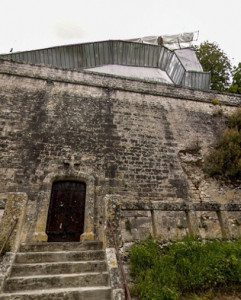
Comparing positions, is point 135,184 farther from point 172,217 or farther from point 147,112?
point 147,112

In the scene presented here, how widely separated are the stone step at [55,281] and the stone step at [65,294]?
13 cm

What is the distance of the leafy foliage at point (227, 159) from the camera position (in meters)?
7.74

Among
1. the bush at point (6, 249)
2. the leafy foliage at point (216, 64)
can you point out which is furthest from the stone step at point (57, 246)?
the leafy foliage at point (216, 64)

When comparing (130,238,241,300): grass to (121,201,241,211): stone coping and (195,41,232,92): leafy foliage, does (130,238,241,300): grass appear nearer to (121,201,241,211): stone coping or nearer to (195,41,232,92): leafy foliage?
(121,201,241,211): stone coping

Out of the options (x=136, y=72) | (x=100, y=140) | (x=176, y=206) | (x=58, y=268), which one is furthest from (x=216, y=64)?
(x=58, y=268)

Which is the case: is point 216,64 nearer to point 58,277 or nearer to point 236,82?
point 236,82

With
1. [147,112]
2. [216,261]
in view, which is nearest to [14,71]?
[147,112]

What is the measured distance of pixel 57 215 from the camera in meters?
6.05

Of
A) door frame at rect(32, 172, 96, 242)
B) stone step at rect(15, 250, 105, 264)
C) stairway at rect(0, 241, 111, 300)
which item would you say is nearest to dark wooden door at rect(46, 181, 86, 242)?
door frame at rect(32, 172, 96, 242)

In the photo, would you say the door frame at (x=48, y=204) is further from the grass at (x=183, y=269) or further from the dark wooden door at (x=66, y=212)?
the grass at (x=183, y=269)

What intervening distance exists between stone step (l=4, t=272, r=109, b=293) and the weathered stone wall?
2.36m

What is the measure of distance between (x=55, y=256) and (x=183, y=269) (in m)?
2.16

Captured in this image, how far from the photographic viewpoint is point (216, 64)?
16.3 m

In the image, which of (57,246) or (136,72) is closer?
(57,246)
